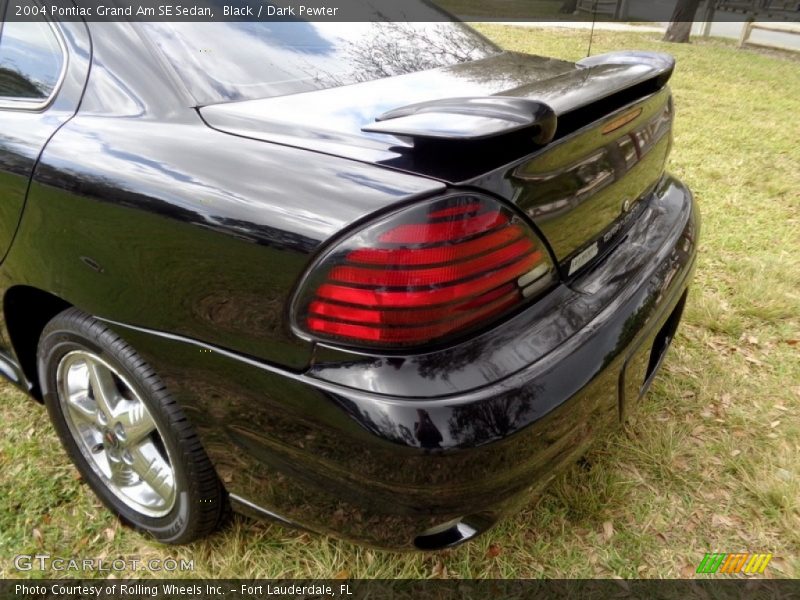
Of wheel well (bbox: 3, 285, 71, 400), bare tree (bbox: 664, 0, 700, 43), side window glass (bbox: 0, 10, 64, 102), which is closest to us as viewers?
side window glass (bbox: 0, 10, 64, 102)

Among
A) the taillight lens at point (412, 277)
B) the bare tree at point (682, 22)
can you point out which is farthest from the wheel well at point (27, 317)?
the bare tree at point (682, 22)

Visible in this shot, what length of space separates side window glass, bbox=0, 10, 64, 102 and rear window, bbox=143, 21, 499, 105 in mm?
343

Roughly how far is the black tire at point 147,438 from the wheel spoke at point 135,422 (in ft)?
0.06

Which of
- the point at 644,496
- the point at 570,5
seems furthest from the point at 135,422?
the point at 570,5

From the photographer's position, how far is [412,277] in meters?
1.21

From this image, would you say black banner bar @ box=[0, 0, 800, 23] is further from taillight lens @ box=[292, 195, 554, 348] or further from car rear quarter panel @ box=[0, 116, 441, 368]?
taillight lens @ box=[292, 195, 554, 348]

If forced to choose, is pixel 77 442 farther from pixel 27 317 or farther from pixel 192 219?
pixel 192 219

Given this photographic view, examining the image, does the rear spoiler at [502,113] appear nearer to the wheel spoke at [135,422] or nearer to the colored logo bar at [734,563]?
the wheel spoke at [135,422]

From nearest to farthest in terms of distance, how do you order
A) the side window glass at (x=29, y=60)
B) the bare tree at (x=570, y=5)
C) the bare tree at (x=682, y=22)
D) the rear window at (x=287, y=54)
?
the rear window at (x=287, y=54) → the side window glass at (x=29, y=60) → the bare tree at (x=570, y=5) → the bare tree at (x=682, y=22)

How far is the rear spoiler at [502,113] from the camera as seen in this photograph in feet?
3.90

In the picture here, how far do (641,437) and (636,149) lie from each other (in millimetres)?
1110

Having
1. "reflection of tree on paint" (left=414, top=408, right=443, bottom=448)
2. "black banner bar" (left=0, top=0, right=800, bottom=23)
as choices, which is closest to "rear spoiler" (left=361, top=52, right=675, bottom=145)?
"black banner bar" (left=0, top=0, right=800, bottom=23)

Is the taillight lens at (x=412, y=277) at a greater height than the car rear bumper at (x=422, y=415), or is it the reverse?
the taillight lens at (x=412, y=277)

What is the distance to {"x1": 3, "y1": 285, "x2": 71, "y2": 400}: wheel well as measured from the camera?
1879 mm
